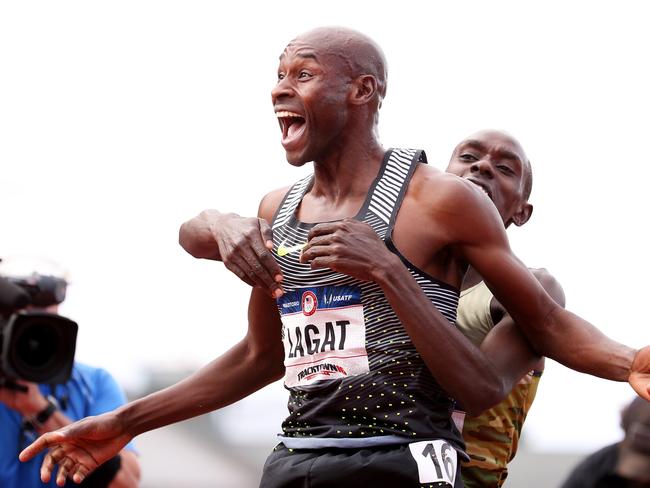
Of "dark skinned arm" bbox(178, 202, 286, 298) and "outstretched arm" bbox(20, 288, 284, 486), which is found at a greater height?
"dark skinned arm" bbox(178, 202, 286, 298)

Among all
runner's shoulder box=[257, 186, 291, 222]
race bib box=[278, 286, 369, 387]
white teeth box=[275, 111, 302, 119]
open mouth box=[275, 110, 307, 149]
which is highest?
white teeth box=[275, 111, 302, 119]

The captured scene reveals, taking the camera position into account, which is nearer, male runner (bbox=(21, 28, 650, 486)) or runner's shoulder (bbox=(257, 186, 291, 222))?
male runner (bbox=(21, 28, 650, 486))

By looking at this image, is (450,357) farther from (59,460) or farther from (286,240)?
(59,460)

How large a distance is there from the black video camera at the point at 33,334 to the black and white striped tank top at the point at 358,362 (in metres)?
0.86

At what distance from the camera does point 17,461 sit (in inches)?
219

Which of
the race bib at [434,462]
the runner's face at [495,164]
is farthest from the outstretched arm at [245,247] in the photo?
the runner's face at [495,164]

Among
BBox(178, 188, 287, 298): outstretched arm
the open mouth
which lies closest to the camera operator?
BBox(178, 188, 287, 298): outstretched arm

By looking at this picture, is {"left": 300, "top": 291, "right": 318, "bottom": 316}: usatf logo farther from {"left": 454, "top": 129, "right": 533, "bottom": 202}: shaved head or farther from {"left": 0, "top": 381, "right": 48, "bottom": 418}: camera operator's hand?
{"left": 454, "top": 129, "right": 533, "bottom": 202}: shaved head

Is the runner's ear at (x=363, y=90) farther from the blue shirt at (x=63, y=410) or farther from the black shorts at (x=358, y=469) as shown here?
the blue shirt at (x=63, y=410)

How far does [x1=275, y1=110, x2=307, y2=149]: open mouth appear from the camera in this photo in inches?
174

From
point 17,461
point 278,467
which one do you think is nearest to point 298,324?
point 278,467

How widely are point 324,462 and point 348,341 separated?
0.38 m

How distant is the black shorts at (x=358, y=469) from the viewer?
4066 millimetres

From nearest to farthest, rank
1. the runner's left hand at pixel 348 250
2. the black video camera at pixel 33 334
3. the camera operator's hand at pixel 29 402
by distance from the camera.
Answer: the black video camera at pixel 33 334 < the runner's left hand at pixel 348 250 < the camera operator's hand at pixel 29 402
